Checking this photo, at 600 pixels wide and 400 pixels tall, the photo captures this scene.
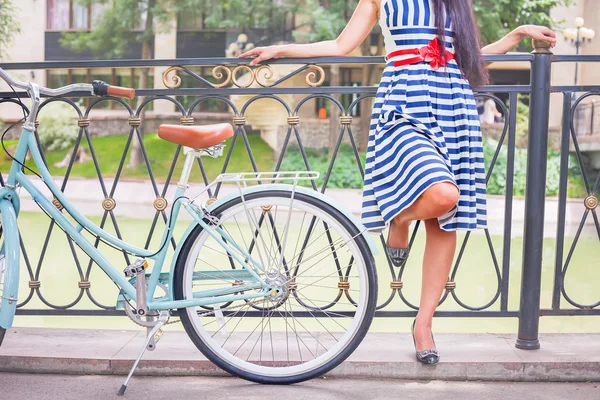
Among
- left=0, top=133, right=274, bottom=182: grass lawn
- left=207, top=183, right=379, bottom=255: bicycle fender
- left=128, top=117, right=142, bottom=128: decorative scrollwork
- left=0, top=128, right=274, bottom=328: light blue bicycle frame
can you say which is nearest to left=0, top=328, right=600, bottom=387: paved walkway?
left=0, top=128, right=274, bottom=328: light blue bicycle frame

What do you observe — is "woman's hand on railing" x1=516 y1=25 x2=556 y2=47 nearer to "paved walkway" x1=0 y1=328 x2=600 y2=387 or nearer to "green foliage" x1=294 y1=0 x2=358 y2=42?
"paved walkway" x1=0 y1=328 x2=600 y2=387

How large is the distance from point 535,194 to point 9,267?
2007mm

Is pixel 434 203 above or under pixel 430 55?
under

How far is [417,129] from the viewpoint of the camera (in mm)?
2561

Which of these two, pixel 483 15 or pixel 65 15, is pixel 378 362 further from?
pixel 65 15

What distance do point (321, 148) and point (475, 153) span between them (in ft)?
64.7

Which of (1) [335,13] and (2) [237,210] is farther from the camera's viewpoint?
(1) [335,13]

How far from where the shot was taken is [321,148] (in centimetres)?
2234

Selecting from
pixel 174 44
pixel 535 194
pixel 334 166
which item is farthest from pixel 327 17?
pixel 535 194

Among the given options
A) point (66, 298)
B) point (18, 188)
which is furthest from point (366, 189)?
point (66, 298)

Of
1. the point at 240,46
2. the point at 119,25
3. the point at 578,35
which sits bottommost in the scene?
the point at 240,46

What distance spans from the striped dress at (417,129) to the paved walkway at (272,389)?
0.59m

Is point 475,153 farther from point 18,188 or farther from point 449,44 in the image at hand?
point 18,188

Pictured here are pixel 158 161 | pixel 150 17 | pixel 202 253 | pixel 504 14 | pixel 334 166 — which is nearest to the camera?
pixel 202 253
